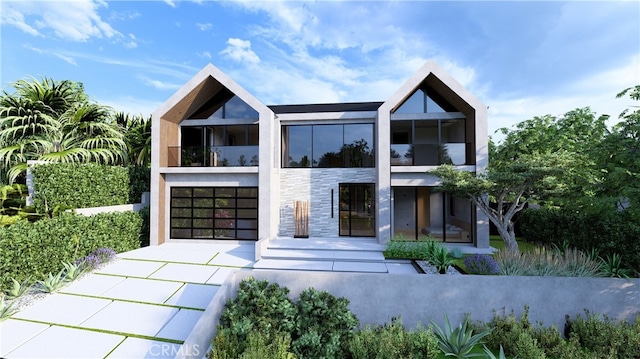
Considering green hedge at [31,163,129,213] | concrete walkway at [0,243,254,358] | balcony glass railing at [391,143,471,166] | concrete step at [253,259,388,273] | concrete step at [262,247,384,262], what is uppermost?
balcony glass railing at [391,143,471,166]

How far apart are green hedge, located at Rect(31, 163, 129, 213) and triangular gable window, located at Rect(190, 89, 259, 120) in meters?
5.08

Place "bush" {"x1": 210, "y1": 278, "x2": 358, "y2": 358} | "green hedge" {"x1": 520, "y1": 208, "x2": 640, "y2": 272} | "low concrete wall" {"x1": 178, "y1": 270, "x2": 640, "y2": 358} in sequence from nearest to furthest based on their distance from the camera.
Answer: "bush" {"x1": 210, "y1": 278, "x2": 358, "y2": 358}
"low concrete wall" {"x1": 178, "y1": 270, "x2": 640, "y2": 358}
"green hedge" {"x1": 520, "y1": 208, "x2": 640, "y2": 272}

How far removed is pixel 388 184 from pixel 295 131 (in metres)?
5.99

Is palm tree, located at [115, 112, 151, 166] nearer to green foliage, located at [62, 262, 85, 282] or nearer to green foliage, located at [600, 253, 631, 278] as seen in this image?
green foliage, located at [62, 262, 85, 282]

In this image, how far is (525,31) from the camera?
10.2 metres

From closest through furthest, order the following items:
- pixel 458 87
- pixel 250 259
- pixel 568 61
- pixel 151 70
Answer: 1. pixel 568 61
2. pixel 250 259
3. pixel 458 87
4. pixel 151 70

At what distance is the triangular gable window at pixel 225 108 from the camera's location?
1346 cm

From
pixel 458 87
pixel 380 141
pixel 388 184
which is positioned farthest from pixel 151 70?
pixel 458 87

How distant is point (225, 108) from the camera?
13.7 metres

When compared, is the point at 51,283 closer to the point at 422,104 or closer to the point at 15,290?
the point at 15,290

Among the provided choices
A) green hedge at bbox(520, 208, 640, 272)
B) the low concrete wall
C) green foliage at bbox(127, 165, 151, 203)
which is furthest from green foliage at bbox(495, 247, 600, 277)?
green foliage at bbox(127, 165, 151, 203)

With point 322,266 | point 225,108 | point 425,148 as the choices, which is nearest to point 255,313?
point 322,266

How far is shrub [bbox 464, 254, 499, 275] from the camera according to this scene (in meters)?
8.21

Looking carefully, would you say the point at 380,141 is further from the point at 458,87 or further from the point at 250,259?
the point at 250,259
